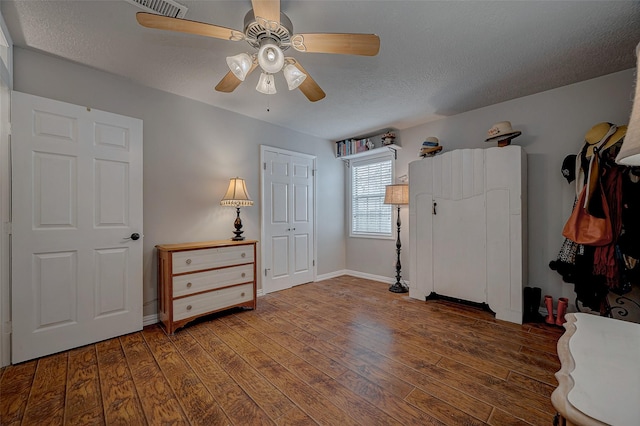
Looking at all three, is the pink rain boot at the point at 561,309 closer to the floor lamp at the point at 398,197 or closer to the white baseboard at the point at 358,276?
the floor lamp at the point at 398,197

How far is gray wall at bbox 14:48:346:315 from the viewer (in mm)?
2324

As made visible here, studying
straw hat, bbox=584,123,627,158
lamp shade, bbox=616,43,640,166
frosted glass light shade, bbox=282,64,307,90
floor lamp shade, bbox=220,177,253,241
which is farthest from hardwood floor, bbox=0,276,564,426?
frosted glass light shade, bbox=282,64,307,90

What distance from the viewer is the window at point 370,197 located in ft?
14.3

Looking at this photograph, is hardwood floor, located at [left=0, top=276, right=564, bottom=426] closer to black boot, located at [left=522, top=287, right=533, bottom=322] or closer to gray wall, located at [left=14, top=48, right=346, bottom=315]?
black boot, located at [left=522, top=287, right=533, bottom=322]

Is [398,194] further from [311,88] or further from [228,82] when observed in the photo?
[228,82]

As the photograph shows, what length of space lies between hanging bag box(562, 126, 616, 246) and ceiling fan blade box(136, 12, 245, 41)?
295 cm

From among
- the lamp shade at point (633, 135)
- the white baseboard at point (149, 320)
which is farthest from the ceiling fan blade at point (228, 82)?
the white baseboard at point (149, 320)

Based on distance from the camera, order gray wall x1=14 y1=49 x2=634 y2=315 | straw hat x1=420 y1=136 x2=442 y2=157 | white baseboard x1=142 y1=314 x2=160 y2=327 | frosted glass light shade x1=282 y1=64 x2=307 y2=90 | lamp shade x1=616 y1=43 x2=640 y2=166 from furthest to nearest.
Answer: straw hat x1=420 y1=136 x2=442 y2=157 → white baseboard x1=142 y1=314 x2=160 y2=327 → gray wall x1=14 y1=49 x2=634 y2=315 → frosted glass light shade x1=282 y1=64 x2=307 y2=90 → lamp shade x1=616 y1=43 x2=640 y2=166

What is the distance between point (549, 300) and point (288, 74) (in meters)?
3.20

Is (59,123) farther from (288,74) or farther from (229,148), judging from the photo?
(288,74)

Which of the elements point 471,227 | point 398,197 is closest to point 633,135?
point 471,227

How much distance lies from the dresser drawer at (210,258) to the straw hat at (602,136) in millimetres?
3484

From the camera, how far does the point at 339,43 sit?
5.07 ft

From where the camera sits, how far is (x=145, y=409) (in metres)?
1.56
